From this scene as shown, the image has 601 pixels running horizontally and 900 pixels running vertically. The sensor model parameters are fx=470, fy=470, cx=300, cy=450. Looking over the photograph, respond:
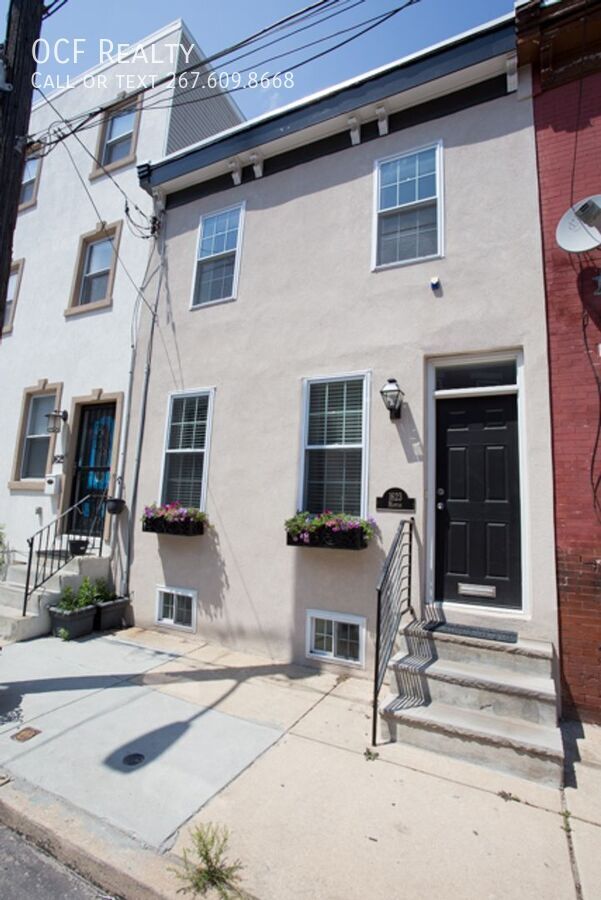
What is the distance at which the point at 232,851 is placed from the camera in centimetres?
238

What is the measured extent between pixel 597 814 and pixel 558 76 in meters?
6.28

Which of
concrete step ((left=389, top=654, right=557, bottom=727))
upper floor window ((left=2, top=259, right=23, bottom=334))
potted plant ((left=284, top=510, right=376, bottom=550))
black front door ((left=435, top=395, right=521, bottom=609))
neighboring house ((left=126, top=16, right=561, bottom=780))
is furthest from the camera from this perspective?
upper floor window ((left=2, top=259, right=23, bottom=334))

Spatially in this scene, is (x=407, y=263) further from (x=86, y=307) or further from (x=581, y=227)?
(x=86, y=307)

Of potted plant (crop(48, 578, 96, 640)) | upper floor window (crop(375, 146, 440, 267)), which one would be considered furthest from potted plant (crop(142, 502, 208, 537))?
upper floor window (crop(375, 146, 440, 267))

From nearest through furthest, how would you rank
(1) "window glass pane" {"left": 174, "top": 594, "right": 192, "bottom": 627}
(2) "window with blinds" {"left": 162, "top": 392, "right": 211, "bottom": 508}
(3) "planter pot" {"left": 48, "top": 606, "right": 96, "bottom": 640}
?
(3) "planter pot" {"left": 48, "top": 606, "right": 96, "bottom": 640}
(1) "window glass pane" {"left": 174, "top": 594, "right": 192, "bottom": 627}
(2) "window with blinds" {"left": 162, "top": 392, "right": 211, "bottom": 508}

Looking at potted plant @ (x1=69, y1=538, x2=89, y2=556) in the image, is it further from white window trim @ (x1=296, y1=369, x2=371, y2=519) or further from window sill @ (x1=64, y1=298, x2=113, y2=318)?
window sill @ (x1=64, y1=298, x2=113, y2=318)

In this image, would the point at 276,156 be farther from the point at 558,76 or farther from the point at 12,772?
the point at 12,772

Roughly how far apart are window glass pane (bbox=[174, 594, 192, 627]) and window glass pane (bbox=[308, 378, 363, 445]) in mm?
2573

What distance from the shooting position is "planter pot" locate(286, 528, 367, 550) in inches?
183

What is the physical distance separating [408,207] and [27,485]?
22.7 feet

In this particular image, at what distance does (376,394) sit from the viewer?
16.6 ft

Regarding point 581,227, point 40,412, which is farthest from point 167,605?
point 581,227

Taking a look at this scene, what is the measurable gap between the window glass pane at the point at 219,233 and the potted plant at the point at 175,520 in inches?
143

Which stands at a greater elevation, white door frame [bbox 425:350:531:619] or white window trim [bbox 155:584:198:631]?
white door frame [bbox 425:350:531:619]
